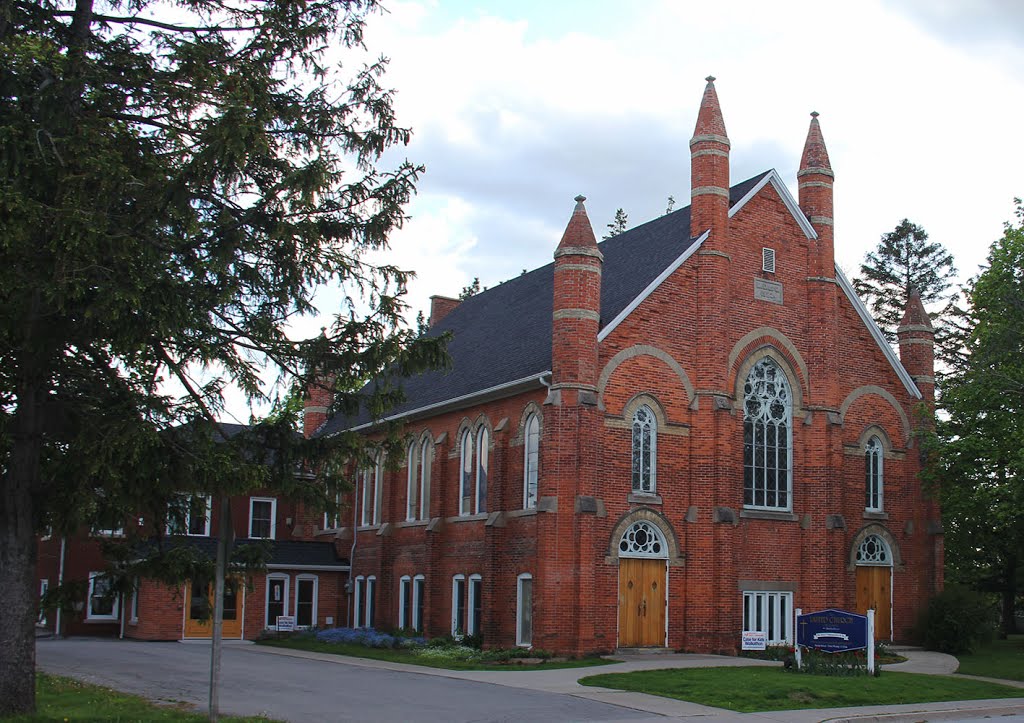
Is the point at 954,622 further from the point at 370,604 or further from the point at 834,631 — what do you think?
the point at 370,604

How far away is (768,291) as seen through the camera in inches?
1235

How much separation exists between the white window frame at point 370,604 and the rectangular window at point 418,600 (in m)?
2.83

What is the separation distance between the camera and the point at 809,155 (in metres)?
32.8

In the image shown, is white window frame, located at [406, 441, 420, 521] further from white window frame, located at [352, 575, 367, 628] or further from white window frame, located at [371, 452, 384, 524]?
white window frame, located at [352, 575, 367, 628]

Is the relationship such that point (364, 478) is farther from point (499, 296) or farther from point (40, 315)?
point (40, 315)

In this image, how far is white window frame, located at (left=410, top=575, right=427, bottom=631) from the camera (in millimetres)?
32906

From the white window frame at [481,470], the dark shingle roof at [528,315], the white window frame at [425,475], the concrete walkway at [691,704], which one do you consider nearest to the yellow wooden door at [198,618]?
the white window frame at [425,475]

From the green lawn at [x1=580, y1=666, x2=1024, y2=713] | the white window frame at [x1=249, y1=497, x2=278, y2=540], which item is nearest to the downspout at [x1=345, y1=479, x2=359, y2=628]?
the white window frame at [x1=249, y1=497, x2=278, y2=540]

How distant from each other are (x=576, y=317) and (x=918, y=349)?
1331cm

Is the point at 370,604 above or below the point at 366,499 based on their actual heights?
below

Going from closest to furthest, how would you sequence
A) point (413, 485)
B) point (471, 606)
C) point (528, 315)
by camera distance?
point (471, 606) < point (528, 315) < point (413, 485)

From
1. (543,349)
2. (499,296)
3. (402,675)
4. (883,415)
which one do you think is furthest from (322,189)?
(499,296)

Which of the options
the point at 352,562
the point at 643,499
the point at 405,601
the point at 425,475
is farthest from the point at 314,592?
the point at 643,499

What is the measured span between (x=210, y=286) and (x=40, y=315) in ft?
7.14
